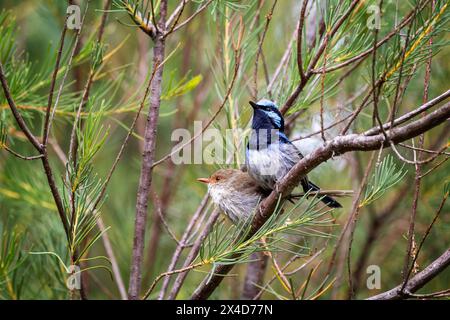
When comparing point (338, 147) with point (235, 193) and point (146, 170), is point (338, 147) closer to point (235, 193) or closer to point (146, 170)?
point (146, 170)

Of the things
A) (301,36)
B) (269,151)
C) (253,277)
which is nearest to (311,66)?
(301,36)

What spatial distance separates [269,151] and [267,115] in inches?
7.2

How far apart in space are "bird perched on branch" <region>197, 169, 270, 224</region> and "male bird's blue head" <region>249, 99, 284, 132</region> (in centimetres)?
35

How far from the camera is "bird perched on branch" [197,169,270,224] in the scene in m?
2.87

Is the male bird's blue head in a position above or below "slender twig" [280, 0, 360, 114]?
below

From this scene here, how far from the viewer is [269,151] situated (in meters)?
2.86

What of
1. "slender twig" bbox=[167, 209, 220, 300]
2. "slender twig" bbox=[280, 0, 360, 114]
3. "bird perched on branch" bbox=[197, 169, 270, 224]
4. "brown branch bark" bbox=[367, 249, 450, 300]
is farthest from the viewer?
"bird perched on branch" bbox=[197, 169, 270, 224]

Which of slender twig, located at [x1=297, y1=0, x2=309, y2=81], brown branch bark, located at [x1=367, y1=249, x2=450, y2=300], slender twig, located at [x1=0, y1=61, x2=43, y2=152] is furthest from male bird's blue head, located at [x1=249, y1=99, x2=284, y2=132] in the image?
slender twig, located at [x1=0, y1=61, x2=43, y2=152]

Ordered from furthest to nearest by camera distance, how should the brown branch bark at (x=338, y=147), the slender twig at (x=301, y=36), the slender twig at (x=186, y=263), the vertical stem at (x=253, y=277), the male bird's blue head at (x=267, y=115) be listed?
the vertical stem at (x=253, y=277) < the male bird's blue head at (x=267, y=115) < the slender twig at (x=186, y=263) < the slender twig at (x=301, y=36) < the brown branch bark at (x=338, y=147)

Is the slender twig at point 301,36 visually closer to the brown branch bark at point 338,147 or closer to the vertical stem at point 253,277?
the brown branch bark at point 338,147

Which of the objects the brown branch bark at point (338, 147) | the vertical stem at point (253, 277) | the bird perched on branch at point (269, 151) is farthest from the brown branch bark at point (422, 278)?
the vertical stem at point (253, 277)

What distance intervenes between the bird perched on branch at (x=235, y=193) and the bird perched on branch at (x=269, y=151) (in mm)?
98

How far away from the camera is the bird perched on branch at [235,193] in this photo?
9.41 ft

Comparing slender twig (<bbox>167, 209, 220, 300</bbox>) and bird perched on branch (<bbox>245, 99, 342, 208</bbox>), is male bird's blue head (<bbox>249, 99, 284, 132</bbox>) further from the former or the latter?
slender twig (<bbox>167, 209, 220, 300</bbox>)
